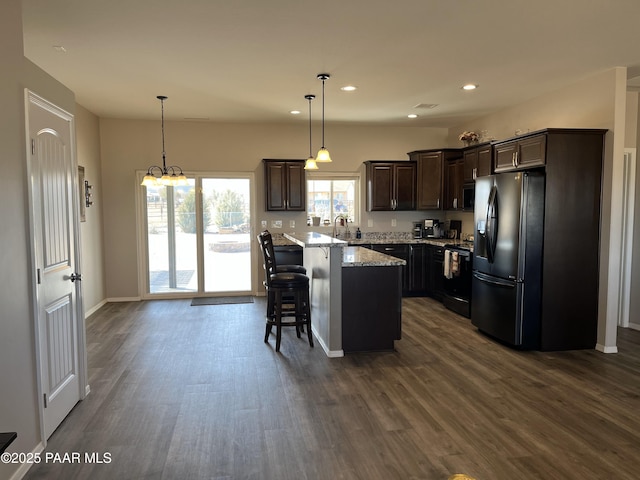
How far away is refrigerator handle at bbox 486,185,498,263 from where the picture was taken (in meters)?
4.58

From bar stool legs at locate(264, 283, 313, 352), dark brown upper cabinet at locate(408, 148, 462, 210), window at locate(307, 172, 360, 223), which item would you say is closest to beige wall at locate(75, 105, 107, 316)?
bar stool legs at locate(264, 283, 313, 352)

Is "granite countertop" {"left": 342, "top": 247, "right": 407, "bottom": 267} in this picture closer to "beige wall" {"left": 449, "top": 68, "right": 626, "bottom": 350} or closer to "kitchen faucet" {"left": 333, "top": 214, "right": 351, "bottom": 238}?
"beige wall" {"left": 449, "top": 68, "right": 626, "bottom": 350}

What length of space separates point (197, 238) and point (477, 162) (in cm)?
443

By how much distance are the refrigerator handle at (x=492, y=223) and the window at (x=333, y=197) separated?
10.0 feet

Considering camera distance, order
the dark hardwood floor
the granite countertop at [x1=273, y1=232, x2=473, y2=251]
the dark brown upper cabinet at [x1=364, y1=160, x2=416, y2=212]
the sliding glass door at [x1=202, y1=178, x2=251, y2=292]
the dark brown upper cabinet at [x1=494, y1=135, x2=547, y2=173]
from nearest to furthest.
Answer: the dark hardwood floor → the dark brown upper cabinet at [x1=494, y1=135, x2=547, y2=173] → the granite countertop at [x1=273, y1=232, x2=473, y2=251] → the sliding glass door at [x1=202, y1=178, x2=251, y2=292] → the dark brown upper cabinet at [x1=364, y1=160, x2=416, y2=212]

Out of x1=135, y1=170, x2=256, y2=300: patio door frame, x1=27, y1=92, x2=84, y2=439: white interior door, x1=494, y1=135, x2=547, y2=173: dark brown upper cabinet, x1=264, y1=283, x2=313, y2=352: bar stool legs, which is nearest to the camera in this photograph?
x1=27, y1=92, x2=84, y2=439: white interior door

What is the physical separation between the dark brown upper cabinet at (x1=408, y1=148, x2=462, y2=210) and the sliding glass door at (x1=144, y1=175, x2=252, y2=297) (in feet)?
9.23

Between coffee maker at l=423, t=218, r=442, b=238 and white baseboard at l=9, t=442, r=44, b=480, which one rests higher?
coffee maker at l=423, t=218, r=442, b=238

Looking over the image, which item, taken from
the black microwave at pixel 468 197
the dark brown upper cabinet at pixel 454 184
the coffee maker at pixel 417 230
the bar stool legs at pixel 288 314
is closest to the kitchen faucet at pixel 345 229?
the coffee maker at pixel 417 230

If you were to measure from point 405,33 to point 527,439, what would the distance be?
301cm

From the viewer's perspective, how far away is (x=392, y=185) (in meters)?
7.17

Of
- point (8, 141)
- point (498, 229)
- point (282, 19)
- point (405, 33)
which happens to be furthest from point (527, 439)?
point (8, 141)

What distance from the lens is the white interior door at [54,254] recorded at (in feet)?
8.69

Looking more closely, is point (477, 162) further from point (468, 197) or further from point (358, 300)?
point (358, 300)
